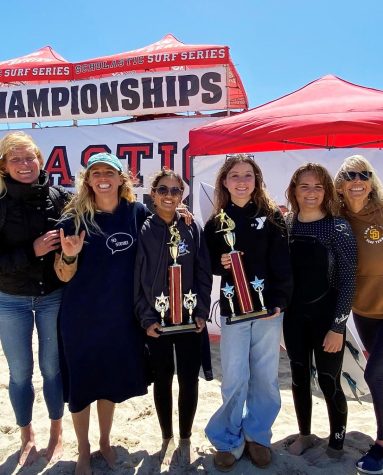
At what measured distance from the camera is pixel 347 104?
11.0 ft

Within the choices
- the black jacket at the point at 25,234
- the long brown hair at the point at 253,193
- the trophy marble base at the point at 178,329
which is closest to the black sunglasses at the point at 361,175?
the long brown hair at the point at 253,193

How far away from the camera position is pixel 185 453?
2510mm

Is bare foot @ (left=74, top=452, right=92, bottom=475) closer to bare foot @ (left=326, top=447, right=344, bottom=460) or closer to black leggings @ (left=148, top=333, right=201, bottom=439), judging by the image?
black leggings @ (left=148, top=333, right=201, bottom=439)

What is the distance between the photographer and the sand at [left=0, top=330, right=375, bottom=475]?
8.04 ft

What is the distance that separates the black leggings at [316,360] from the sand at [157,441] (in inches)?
10.1

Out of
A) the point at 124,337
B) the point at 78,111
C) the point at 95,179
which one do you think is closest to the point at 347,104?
the point at 95,179

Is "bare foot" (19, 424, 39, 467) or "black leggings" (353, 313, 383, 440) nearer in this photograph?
"black leggings" (353, 313, 383, 440)

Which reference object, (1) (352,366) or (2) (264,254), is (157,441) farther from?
(2) (264,254)

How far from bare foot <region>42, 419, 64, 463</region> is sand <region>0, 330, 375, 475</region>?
0.04 metres

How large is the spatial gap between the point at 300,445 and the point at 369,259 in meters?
1.27

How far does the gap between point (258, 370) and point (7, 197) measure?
1734mm

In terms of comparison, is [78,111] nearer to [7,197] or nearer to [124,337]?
[7,197]

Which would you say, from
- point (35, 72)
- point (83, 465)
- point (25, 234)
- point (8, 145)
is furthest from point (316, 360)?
point (35, 72)

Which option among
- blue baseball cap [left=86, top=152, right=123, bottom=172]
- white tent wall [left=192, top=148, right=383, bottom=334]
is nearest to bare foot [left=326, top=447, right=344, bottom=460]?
blue baseball cap [left=86, top=152, right=123, bottom=172]
